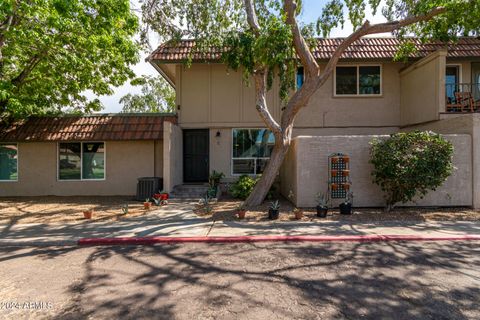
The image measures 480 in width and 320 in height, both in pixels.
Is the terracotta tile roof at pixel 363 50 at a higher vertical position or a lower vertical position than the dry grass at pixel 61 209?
higher

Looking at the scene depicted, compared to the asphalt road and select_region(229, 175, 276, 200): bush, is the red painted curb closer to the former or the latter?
the asphalt road

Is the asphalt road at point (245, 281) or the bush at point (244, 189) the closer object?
the asphalt road at point (245, 281)

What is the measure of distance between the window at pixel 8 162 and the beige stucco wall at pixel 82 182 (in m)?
0.24

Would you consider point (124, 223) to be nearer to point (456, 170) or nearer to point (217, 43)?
point (217, 43)

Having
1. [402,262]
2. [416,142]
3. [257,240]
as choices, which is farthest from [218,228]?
[416,142]

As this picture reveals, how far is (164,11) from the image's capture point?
10.2 m

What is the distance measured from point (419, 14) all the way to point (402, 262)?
8448 millimetres

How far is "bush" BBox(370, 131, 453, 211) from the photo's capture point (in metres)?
7.64

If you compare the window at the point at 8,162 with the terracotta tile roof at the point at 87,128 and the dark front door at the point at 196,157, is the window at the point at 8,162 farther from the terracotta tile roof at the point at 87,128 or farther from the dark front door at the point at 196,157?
the dark front door at the point at 196,157

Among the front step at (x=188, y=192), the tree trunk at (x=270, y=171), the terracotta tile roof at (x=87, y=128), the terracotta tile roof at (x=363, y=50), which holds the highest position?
the terracotta tile roof at (x=363, y=50)

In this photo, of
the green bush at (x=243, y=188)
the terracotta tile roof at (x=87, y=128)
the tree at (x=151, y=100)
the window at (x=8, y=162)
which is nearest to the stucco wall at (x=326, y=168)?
the green bush at (x=243, y=188)

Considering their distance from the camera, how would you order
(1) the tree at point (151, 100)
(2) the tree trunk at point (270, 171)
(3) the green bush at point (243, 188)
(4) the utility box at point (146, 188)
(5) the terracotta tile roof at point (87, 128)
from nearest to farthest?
(2) the tree trunk at point (270, 171) → (3) the green bush at point (243, 188) → (4) the utility box at point (146, 188) → (5) the terracotta tile roof at point (87, 128) → (1) the tree at point (151, 100)

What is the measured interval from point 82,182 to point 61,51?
19.0 ft

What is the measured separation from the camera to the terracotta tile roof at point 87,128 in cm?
1191
